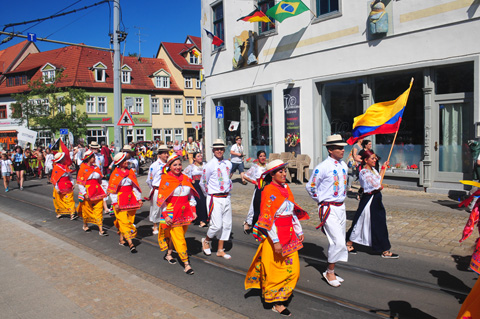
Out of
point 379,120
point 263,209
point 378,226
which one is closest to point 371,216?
point 378,226

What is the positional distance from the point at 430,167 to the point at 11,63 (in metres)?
55.0

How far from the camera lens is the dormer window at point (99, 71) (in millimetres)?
45050

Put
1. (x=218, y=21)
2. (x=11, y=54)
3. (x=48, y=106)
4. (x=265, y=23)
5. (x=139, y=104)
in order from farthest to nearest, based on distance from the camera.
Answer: (x=11, y=54) → (x=139, y=104) → (x=48, y=106) → (x=218, y=21) → (x=265, y=23)

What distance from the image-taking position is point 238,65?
62.1ft

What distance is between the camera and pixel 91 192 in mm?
9039

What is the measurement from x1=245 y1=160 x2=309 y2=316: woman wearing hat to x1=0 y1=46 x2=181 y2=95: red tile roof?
4081 centimetres

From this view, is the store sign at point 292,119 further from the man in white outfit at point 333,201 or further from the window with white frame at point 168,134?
the window with white frame at point 168,134

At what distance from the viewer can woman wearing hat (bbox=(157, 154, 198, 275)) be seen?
6367mm

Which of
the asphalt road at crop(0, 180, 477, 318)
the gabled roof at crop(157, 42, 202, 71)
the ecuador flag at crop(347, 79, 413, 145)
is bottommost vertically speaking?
the asphalt road at crop(0, 180, 477, 318)

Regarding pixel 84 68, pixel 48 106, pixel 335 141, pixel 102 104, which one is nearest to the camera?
pixel 335 141

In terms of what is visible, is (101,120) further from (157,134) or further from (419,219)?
(419,219)

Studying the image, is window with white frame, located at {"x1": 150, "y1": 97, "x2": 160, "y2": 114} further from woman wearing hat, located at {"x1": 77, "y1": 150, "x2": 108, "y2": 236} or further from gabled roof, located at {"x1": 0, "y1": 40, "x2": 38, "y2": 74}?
woman wearing hat, located at {"x1": 77, "y1": 150, "x2": 108, "y2": 236}

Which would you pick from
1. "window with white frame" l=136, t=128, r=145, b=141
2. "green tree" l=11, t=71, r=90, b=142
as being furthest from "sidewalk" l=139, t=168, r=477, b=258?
"window with white frame" l=136, t=128, r=145, b=141

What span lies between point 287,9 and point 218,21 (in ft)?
19.4
